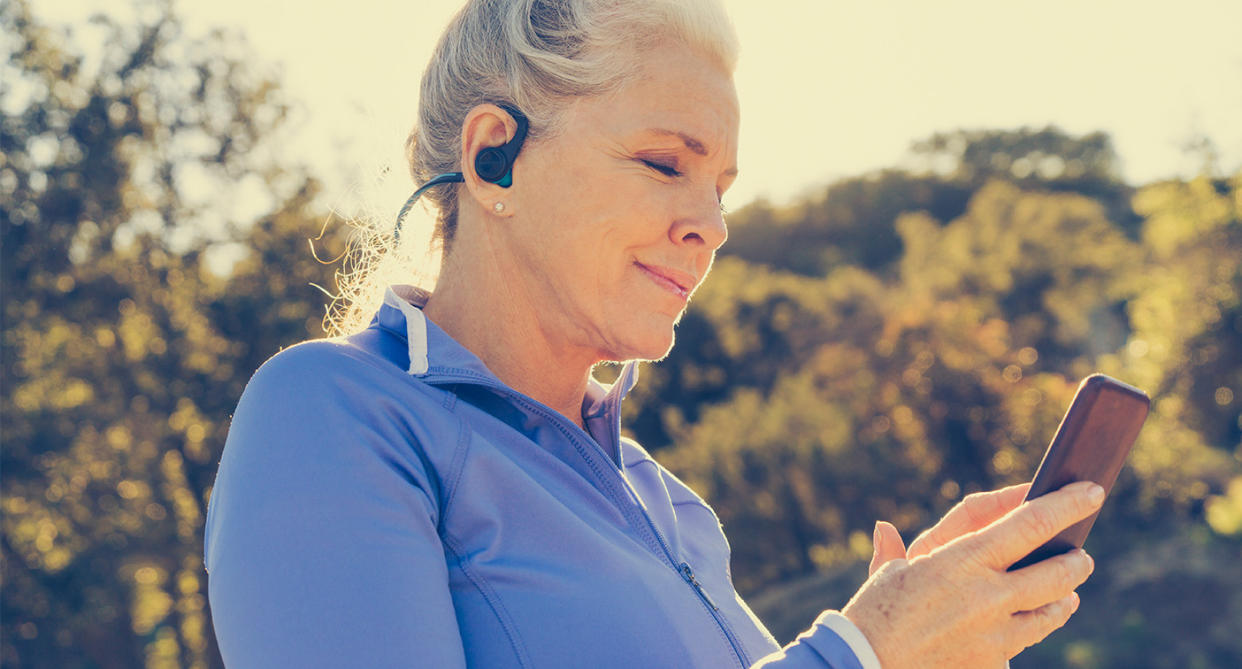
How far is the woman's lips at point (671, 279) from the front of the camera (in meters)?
1.59

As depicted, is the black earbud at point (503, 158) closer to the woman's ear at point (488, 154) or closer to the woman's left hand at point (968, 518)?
the woman's ear at point (488, 154)

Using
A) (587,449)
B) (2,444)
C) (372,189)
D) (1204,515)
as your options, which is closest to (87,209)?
(2,444)

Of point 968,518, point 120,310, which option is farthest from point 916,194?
point 968,518

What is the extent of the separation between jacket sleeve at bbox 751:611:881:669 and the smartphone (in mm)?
368

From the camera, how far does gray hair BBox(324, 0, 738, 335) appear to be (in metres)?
1.57

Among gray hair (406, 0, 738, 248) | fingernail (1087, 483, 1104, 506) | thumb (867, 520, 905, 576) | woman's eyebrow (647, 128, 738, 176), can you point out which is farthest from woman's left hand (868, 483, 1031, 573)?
gray hair (406, 0, 738, 248)

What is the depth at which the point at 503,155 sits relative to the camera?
5.31 feet

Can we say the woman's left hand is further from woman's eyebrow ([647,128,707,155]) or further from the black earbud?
the black earbud

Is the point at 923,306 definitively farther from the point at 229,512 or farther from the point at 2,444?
the point at 229,512

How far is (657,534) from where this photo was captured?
149 centimetres

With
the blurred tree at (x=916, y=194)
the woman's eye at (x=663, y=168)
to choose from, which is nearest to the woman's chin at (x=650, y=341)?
the woman's eye at (x=663, y=168)

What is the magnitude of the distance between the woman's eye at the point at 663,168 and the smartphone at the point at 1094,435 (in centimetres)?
65

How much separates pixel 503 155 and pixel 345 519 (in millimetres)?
702

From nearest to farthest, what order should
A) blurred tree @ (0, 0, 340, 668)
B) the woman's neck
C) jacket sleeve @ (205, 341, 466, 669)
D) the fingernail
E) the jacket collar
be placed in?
jacket sleeve @ (205, 341, 466, 669), the fingernail, the jacket collar, the woman's neck, blurred tree @ (0, 0, 340, 668)
